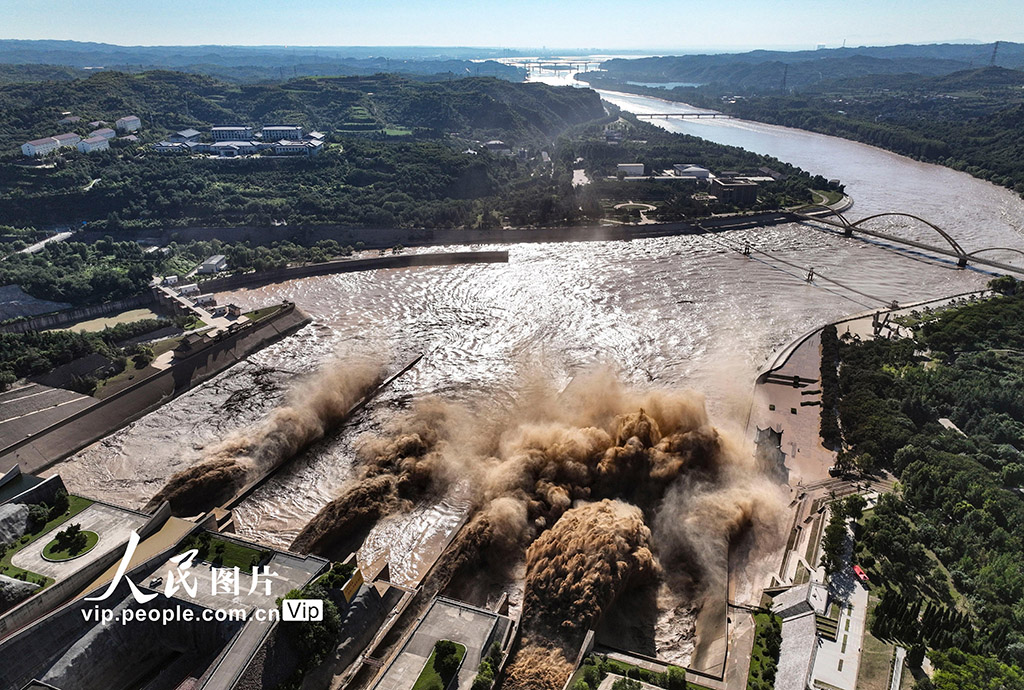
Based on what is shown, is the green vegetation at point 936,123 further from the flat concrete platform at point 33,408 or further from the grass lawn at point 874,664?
the flat concrete platform at point 33,408

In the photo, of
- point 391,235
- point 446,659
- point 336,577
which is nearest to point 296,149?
point 391,235

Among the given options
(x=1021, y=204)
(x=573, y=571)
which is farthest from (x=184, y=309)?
(x=1021, y=204)

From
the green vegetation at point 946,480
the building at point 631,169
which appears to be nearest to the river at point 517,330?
the green vegetation at point 946,480

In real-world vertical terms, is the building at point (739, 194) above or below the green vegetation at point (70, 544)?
above

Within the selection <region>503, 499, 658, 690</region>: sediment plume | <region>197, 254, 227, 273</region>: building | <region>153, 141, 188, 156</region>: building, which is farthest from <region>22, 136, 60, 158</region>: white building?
<region>503, 499, 658, 690</region>: sediment plume

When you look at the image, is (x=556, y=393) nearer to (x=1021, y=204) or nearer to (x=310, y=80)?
(x=1021, y=204)

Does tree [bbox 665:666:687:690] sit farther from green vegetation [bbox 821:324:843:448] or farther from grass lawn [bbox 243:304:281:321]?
grass lawn [bbox 243:304:281:321]
